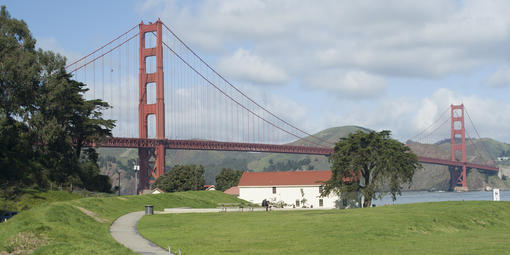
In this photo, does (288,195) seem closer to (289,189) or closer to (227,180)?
(289,189)

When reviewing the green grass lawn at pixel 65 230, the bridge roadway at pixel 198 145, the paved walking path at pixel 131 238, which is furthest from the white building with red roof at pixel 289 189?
the paved walking path at pixel 131 238

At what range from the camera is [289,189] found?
9419cm

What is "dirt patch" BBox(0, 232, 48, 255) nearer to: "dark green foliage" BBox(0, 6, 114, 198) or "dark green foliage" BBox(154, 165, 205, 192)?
"dark green foliage" BBox(0, 6, 114, 198)

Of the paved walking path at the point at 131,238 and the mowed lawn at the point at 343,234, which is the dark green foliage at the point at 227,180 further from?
the paved walking path at the point at 131,238

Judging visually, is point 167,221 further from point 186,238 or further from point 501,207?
point 501,207

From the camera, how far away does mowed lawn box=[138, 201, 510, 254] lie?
30.4 meters

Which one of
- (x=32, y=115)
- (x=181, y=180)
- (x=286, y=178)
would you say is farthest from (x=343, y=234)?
(x=181, y=180)

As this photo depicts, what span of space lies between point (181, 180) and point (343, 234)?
86373 millimetres

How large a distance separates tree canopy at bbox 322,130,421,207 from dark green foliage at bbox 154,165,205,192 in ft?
136

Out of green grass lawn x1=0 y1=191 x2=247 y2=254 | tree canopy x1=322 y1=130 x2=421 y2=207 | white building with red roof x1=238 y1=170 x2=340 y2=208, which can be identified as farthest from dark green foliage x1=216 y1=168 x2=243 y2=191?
green grass lawn x1=0 y1=191 x2=247 y2=254

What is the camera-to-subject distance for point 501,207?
58.5m

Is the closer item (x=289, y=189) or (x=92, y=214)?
(x=92, y=214)

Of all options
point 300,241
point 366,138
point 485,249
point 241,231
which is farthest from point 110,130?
point 485,249

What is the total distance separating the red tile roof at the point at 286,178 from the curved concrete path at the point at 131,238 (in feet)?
164
